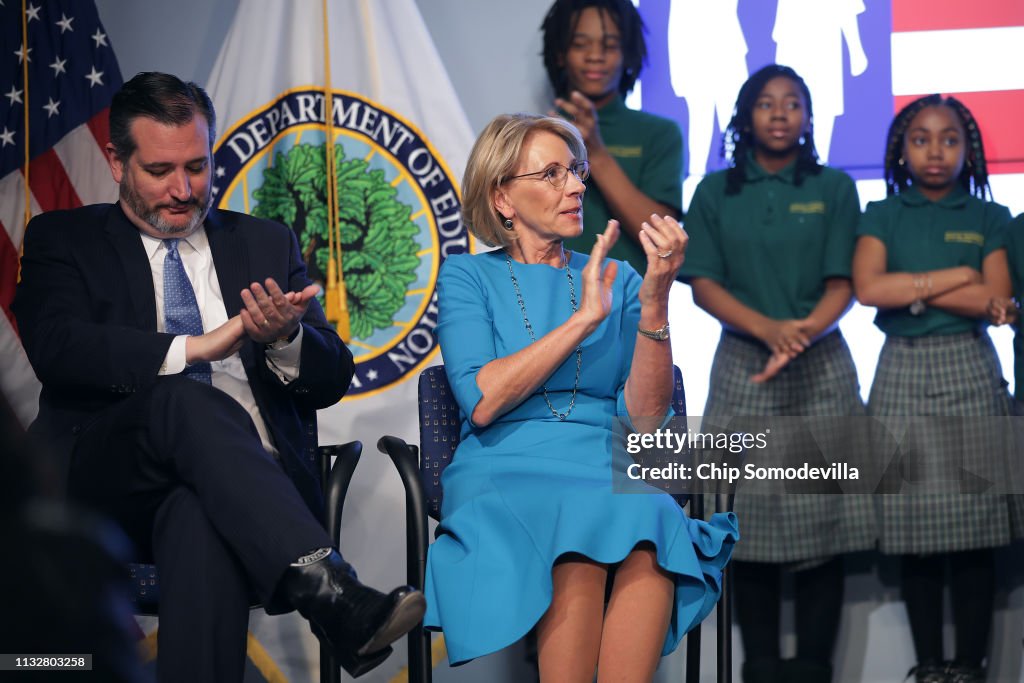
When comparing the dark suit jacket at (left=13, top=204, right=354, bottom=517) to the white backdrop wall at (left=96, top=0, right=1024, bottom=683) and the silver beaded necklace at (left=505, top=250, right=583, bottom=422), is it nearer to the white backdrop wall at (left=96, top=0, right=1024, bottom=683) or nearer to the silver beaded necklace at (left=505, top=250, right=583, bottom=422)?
the silver beaded necklace at (left=505, top=250, right=583, bottom=422)

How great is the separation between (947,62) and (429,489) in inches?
91.3

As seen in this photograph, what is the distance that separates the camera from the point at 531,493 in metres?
2.10

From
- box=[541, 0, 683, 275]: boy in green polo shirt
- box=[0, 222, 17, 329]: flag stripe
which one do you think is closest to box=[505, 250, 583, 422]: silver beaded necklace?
box=[541, 0, 683, 275]: boy in green polo shirt

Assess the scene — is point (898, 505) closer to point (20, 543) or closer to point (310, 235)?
point (310, 235)

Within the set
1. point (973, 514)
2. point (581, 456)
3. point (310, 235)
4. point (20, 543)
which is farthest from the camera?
point (310, 235)

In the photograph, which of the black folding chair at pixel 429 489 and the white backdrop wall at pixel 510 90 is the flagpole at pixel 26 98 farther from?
the black folding chair at pixel 429 489

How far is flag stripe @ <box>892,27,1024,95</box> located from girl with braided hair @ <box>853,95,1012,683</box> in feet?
0.67

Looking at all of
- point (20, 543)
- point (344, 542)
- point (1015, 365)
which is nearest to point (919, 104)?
point (1015, 365)

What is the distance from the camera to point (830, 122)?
141 inches

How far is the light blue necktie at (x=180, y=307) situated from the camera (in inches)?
97.7

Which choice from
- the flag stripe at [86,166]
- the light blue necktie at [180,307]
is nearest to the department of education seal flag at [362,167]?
the flag stripe at [86,166]

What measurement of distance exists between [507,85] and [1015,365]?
1.82 meters

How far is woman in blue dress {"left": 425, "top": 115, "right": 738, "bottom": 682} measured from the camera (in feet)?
6.59

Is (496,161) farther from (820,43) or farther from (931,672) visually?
(931,672)
